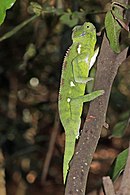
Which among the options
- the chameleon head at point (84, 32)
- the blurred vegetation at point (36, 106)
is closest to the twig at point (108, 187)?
the chameleon head at point (84, 32)

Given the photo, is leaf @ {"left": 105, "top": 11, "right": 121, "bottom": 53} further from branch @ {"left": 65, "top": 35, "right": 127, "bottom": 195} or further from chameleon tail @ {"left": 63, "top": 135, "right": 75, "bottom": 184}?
chameleon tail @ {"left": 63, "top": 135, "right": 75, "bottom": 184}

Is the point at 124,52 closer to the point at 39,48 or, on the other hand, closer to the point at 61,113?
the point at 61,113

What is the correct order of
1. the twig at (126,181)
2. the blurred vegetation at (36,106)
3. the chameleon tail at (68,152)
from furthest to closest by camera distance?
the blurred vegetation at (36,106)
the chameleon tail at (68,152)
the twig at (126,181)

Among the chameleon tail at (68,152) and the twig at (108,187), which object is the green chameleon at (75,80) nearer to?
the chameleon tail at (68,152)

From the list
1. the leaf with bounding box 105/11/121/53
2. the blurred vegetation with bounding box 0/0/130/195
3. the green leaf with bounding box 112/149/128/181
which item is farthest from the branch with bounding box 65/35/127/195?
the blurred vegetation with bounding box 0/0/130/195

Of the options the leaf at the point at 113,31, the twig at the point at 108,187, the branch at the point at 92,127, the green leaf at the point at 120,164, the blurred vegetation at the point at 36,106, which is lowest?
the blurred vegetation at the point at 36,106

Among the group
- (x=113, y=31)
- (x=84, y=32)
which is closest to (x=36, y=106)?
(x=84, y=32)

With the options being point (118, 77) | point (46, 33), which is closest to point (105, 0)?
point (46, 33)

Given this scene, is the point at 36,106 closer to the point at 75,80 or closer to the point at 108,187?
the point at 75,80
